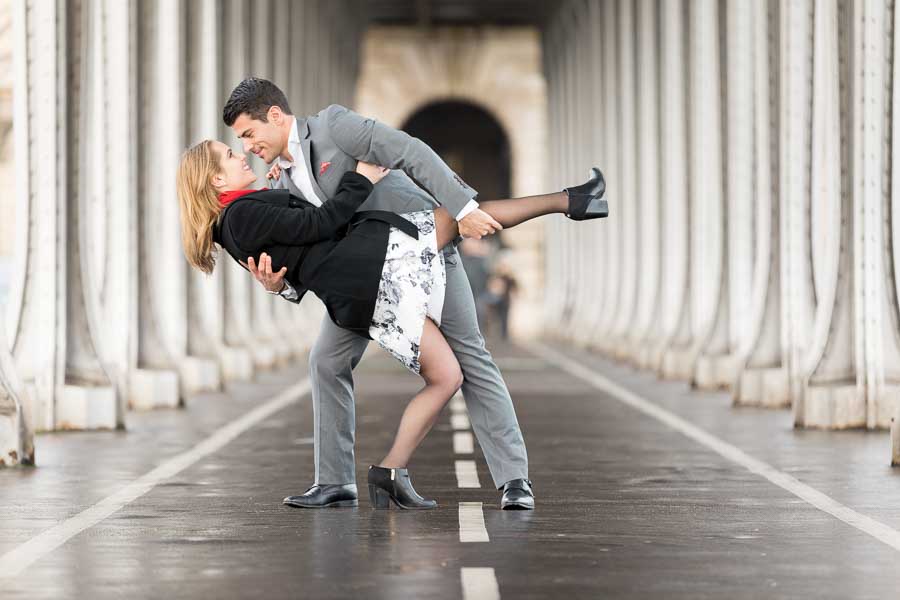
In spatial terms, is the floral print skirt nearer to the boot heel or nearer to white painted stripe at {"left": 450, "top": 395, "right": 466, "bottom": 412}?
the boot heel

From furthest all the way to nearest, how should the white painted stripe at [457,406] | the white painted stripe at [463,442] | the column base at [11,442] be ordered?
the white painted stripe at [457,406] < the white painted stripe at [463,442] < the column base at [11,442]

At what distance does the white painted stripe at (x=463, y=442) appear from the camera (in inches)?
531

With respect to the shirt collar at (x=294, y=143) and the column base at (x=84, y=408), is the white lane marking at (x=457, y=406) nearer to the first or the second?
the column base at (x=84, y=408)

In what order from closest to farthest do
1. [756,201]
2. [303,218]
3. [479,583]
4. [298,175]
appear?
[479,583], [303,218], [298,175], [756,201]

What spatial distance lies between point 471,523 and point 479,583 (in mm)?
1863

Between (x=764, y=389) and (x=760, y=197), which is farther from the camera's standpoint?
(x=760, y=197)

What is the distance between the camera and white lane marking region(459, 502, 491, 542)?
8289 mm

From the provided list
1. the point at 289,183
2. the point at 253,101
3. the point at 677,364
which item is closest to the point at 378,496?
the point at 289,183

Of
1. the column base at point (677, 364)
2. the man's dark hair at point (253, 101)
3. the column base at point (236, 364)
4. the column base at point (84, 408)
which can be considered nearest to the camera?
the man's dark hair at point (253, 101)

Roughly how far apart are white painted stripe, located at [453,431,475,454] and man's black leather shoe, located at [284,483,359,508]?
3.84 metres

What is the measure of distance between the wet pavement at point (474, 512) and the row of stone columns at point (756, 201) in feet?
4.24

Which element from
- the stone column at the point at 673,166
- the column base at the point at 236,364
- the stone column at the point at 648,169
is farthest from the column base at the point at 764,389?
the stone column at the point at 648,169

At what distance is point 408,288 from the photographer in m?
8.88

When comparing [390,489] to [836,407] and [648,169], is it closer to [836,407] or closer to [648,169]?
[836,407]
